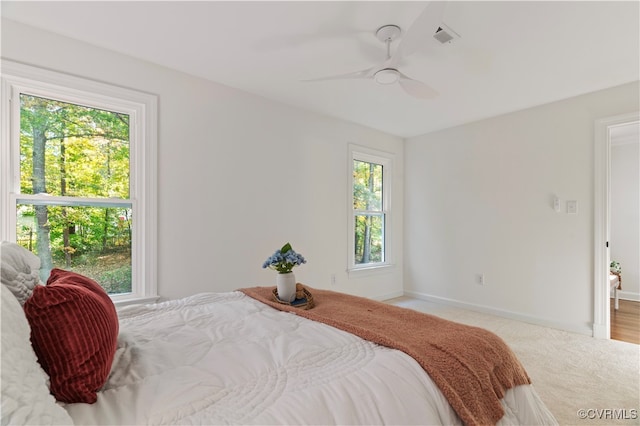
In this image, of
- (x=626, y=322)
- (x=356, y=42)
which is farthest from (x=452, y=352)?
(x=626, y=322)

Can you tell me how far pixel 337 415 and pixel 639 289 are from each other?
19.4 feet

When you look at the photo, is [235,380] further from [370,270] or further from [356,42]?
[370,270]

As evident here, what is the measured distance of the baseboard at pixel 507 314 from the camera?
322 centimetres

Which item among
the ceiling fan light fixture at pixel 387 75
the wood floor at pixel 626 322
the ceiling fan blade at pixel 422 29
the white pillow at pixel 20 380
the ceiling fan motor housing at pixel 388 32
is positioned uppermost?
the ceiling fan motor housing at pixel 388 32

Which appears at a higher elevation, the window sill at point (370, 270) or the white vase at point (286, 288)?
the white vase at point (286, 288)

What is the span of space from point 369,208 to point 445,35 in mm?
2648

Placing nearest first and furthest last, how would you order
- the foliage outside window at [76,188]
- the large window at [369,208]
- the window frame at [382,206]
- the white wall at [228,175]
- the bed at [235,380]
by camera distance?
the bed at [235,380]
the foliage outside window at [76,188]
the white wall at [228,175]
the window frame at [382,206]
the large window at [369,208]

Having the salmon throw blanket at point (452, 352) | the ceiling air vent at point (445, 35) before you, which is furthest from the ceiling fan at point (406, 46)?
the salmon throw blanket at point (452, 352)

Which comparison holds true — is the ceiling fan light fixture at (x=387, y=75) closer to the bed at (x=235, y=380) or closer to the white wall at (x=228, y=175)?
the white wall at (x=228, y=175)

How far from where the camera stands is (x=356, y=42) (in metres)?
2.28

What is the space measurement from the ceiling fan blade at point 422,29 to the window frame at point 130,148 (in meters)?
2.07

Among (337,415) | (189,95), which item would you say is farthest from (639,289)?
(189,95)

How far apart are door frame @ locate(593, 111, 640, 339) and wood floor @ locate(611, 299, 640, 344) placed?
0.22 metres

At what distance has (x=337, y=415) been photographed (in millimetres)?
841
